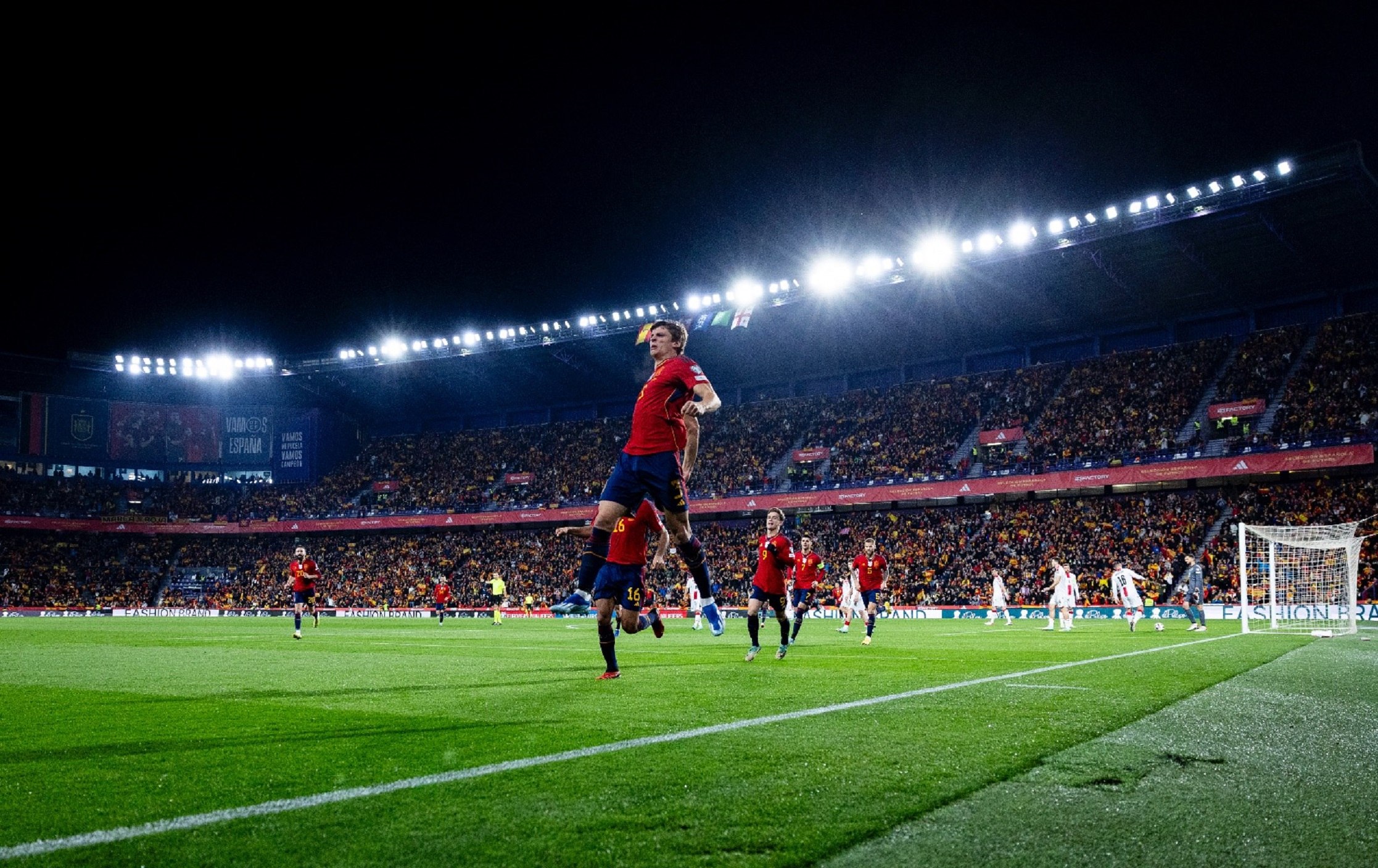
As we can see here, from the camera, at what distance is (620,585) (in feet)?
28.4

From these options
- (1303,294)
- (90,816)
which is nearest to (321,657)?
(90,816)

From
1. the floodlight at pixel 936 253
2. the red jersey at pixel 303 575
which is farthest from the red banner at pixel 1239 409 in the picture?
the red jersey at pixel 303 575

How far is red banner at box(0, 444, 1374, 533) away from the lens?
34281mm

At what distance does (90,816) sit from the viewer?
3418 mm

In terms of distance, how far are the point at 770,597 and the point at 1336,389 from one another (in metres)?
33.6

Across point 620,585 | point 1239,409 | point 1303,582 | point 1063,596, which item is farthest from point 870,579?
point 1239,409

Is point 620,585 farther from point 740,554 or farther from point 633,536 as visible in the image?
point 740,554

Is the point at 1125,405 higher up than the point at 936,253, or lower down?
lower down

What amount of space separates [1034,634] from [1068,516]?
19.7m

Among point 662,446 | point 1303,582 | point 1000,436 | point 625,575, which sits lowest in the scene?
point 1303,582

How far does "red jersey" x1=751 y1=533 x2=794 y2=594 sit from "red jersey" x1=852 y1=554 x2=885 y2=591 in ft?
20.5

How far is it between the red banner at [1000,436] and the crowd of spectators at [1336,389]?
10.5 meters

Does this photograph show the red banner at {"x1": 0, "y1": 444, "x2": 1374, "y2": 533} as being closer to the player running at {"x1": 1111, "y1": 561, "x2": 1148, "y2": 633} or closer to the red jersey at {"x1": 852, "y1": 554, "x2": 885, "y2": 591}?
the player running at {"x1": 1111, "y1": 561, "x2": 1148, "y2": 633}

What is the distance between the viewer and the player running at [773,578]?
12.3 metres
